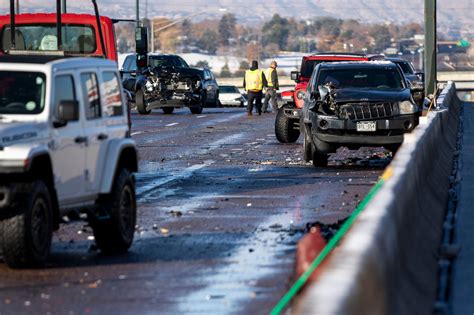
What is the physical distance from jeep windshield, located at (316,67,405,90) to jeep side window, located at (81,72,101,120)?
11.5 metres

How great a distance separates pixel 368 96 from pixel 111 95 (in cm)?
1060

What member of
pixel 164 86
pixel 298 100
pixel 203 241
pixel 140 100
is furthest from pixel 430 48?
pixel 203 241

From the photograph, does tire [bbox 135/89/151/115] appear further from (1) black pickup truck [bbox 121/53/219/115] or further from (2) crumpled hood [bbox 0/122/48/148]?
(2) crumpled hood [bbox 0/122/48/148]

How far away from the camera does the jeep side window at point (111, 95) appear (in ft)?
42.6

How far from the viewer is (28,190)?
11172mm

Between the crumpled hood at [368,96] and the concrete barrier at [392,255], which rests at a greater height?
the concrete barrier at [392,255]

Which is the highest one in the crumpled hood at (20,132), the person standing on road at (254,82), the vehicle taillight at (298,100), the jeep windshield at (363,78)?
the crumpled hood at (20,132)

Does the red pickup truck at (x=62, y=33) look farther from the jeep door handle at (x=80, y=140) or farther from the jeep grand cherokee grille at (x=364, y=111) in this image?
the jeep door handle at (x=80, y=140)

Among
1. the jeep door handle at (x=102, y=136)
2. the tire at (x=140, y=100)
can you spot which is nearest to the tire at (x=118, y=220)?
the jeep door handle at (x=102, y=136)

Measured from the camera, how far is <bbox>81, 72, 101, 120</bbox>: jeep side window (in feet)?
41.2

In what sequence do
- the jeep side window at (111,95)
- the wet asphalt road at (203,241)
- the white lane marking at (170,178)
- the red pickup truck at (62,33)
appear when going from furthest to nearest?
1. the red pickup truck at (62,33)
2. the white lane marking at (170,178)
3. the jeep side window at (111,95)
4. the wet asphalt road at (203,241)

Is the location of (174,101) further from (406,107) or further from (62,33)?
(406,107)

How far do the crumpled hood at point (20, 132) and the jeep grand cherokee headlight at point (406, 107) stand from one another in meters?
12.3

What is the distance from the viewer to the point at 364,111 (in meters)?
23.1
